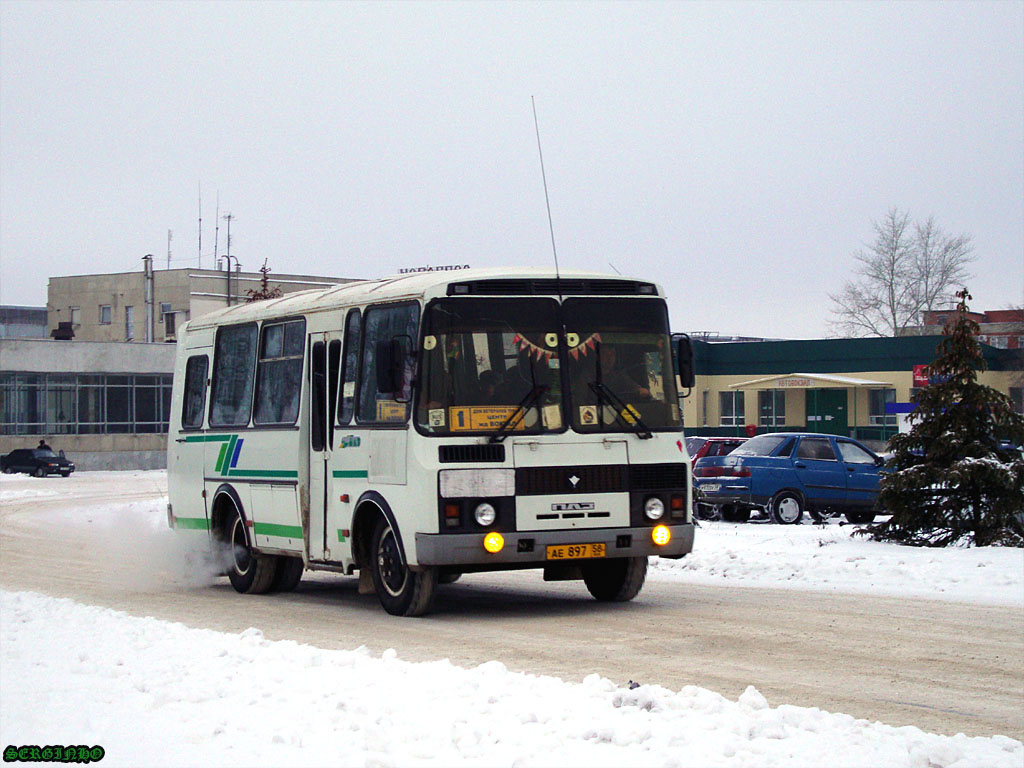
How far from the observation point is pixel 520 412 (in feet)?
41.5

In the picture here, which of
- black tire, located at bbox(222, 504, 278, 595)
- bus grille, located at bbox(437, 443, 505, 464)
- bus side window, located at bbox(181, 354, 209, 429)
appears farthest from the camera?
bus side window, located at bbox(181, 354, 209, 429)

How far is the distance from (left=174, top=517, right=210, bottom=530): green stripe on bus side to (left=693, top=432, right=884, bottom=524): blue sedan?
37.7ft

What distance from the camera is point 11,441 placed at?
70500mm

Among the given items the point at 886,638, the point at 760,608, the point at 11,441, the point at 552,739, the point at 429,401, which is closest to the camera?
the point at 552,739

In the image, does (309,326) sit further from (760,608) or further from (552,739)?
(552,739)

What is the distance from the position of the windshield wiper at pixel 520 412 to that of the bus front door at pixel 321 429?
2.23 m

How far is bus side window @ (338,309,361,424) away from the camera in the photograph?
13.8 metres

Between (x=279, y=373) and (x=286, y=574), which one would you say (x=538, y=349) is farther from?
(x=286, y=574)

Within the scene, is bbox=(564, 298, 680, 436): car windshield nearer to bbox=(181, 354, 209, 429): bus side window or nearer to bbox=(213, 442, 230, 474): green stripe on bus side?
bbox=(213, 442, 230, 474): green stripe on bus side

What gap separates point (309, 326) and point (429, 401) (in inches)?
108

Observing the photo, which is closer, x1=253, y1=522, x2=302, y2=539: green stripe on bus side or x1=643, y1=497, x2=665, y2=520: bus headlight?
x1=643, y1=497, x2=665, y2=520: bus headlight

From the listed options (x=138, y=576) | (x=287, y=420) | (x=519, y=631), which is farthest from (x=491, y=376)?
(x=138, y=576)

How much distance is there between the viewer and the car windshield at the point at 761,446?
1077 inches

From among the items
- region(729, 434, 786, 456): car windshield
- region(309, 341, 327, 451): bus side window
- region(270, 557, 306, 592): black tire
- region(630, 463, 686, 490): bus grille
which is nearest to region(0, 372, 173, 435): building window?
region(729, 434, 786, 456): car windshield
